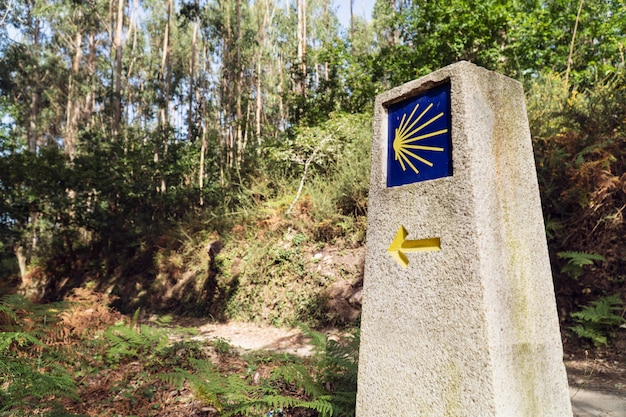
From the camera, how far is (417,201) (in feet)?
7.32

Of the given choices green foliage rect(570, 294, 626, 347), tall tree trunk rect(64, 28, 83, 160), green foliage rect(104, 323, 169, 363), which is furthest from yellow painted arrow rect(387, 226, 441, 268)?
tall tree trunk rect(64, 28, 83, 160)

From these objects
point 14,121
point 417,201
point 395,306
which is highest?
point 14,121

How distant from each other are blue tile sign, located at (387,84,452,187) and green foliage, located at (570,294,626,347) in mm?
3192

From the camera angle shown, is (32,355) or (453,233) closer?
(453,233)

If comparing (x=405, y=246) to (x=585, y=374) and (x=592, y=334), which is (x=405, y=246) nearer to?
(x=585, y=374)

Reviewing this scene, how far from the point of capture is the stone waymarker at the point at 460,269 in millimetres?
1887

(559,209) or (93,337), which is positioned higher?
(559,209)

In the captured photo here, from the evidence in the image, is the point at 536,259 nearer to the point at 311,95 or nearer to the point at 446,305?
the point at 446,305

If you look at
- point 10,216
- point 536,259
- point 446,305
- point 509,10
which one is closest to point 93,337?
point 446,305

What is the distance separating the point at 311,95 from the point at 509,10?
5616 mm

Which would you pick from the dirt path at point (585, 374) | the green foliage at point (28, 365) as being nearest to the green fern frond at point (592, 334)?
the dirt path at point (585, 374)

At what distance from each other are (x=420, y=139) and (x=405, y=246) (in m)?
0.66

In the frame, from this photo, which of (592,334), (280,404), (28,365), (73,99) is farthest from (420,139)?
(73,99)

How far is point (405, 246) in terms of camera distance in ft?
7.41
